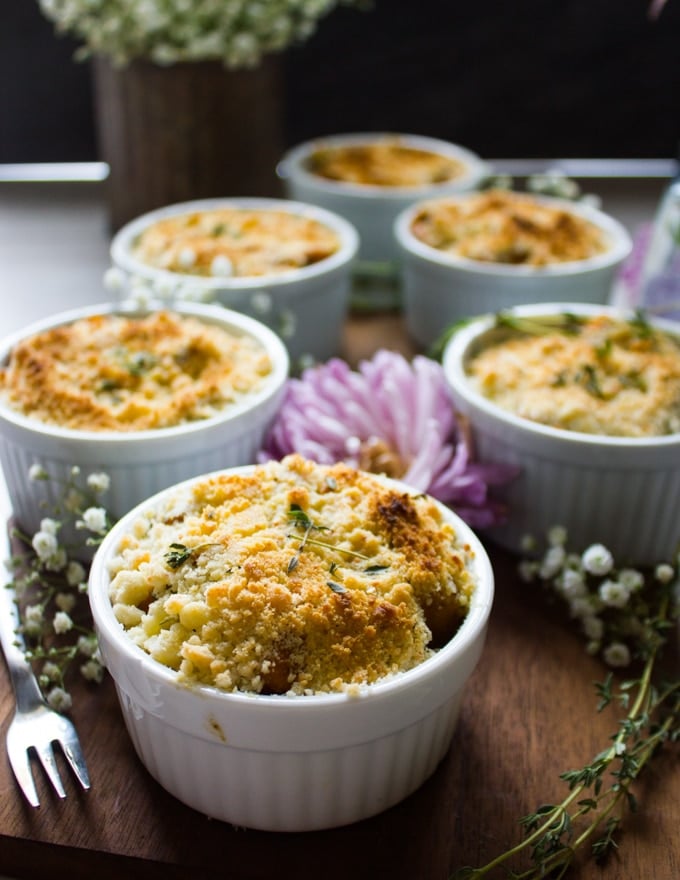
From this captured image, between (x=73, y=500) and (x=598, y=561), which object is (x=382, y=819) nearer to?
(x=598, y=561)

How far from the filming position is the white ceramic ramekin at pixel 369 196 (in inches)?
78.0

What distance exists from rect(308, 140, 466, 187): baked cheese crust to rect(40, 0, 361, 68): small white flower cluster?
0.29 metres

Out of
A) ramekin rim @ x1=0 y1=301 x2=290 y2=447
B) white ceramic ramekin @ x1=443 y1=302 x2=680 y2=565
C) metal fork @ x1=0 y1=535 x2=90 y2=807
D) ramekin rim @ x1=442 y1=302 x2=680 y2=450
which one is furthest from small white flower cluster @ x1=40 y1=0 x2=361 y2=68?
metal fork @ x1=0 y1=535 x2=90 y2=807

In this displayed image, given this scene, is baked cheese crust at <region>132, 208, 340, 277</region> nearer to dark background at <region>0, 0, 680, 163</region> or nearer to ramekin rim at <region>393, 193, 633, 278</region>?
ramekin rim at <region>393, 193, 633, 278</region>

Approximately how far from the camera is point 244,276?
1627 millimetres

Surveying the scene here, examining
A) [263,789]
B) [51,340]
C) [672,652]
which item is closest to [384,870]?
[263,789]

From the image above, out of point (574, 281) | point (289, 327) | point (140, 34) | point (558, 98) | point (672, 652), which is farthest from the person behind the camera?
point (558, 98)

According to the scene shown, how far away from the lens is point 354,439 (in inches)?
50.6

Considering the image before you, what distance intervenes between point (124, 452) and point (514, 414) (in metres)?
0.49

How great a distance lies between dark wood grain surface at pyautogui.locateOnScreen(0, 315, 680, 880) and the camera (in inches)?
35.5

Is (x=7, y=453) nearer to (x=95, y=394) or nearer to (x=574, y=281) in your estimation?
(x=95, y=394)

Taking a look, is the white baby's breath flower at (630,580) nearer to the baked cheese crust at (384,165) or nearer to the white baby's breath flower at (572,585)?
the white baby's breath flower at (572,585)

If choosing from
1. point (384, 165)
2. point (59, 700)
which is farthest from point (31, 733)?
point (384, 165)

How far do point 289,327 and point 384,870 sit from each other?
0.88 meters
